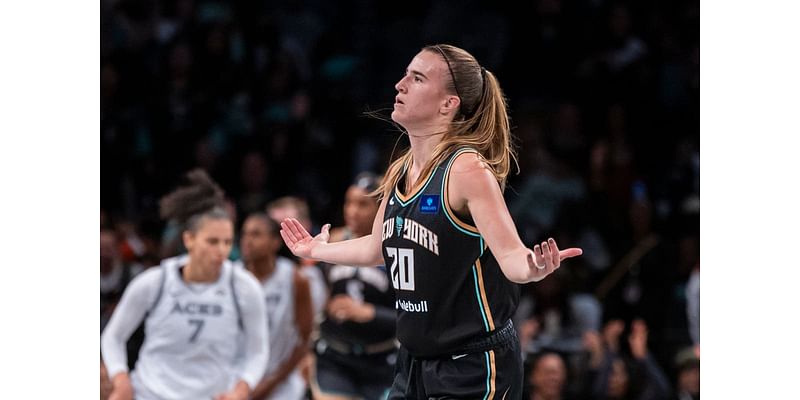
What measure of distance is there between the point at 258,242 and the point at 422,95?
4.08 metres

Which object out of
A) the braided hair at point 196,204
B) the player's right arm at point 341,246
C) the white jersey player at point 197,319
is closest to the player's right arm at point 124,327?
the white jersey player at point 197,319

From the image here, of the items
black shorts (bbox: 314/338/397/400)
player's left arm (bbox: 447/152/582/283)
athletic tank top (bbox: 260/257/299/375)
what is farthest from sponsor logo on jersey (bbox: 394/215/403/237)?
athletic tank top (bbox: 260/257/299/375)

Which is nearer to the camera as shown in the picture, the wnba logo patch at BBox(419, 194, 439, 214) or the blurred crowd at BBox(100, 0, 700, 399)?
the wnba logo patch at BBox(419, 194, 439, 214)

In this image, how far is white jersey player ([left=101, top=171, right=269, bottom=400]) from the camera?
20.1ft

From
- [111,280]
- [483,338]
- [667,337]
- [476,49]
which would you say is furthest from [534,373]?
[483,338]

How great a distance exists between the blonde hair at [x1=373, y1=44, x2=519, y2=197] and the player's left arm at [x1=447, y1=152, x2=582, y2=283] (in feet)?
0.59

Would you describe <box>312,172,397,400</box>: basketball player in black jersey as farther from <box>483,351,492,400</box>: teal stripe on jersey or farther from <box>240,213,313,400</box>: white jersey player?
<box>483,351,492,400</box>: teal stripe on jersey

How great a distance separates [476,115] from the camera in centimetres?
386

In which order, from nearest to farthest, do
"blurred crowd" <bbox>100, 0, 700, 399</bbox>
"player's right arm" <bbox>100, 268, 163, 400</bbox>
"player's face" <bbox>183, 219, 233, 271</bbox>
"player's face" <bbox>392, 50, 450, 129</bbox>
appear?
1. "player's face" <bbox>392, 50, 450, 129</bbox>
2. "player's right arm" <bbox>100, 268, 163, 400</bbox>
3. "player's face" <bbox>183, 219, 233, 271</bbox>
4. "blurred crowd" <bbox>100, 0, 700, 399</bbox>

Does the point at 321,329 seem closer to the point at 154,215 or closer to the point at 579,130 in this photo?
the point at 154,215

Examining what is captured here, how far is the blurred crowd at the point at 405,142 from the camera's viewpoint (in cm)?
950

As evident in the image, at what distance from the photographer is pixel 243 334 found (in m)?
6.34

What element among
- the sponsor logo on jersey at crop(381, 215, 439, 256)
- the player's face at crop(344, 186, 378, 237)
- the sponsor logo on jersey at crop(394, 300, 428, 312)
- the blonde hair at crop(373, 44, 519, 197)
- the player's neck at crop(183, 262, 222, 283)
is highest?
the blonde hair at crop(373, 44, 519, 197)

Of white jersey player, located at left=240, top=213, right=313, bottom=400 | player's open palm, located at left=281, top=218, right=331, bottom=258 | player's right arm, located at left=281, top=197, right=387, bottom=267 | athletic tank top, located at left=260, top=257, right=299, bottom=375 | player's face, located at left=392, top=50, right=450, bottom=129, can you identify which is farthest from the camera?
athletic tank top, located at left=260, top=257, right=299, bottom=375
